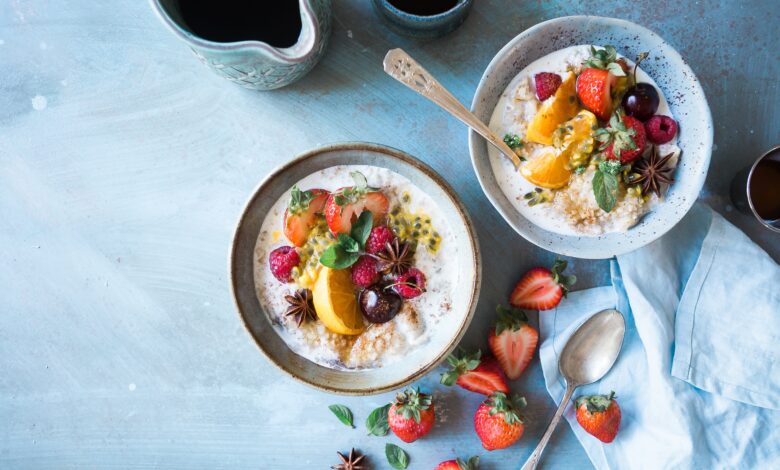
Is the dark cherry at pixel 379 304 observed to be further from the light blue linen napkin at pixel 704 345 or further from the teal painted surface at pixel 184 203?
the light blue linen napkin at pixel 704 345

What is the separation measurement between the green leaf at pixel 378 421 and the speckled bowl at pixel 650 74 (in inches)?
23.7

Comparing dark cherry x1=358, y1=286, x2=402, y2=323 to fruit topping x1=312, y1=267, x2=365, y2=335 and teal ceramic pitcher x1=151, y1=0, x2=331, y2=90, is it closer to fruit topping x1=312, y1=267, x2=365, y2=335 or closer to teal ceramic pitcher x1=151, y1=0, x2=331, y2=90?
fruit topping x1=312, y1=267, x2=365, y2=335

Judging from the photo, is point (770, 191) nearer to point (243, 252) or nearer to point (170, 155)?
point (243, 252)

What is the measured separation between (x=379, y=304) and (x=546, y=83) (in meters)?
0.64

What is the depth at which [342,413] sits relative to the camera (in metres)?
1.69

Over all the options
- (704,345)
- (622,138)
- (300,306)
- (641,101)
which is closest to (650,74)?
(641,101)

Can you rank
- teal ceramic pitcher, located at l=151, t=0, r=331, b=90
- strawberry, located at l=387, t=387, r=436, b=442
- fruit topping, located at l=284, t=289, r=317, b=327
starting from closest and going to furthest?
teal ceramic pitcher, located at l=151, t=0, r=331, b=90, fruit topping, located at l=284, t=289, r=317, b=327, strawberry, located at l=387, t=387, r=436, b=442

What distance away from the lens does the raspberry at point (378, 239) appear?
1.49 metres

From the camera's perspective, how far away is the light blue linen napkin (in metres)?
1.56

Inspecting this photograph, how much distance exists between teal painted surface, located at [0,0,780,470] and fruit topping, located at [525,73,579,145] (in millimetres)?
211

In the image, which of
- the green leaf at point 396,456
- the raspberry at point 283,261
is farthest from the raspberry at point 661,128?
the green leaf at point 396,456

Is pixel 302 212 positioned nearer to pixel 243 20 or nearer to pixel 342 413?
pixel 243 20

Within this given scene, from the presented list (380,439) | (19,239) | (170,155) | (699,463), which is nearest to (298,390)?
(380,439)

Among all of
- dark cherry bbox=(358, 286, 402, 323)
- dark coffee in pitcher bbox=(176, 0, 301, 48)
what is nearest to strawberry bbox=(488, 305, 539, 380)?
dark cherry bbox=(358, 286, 402, 323)
